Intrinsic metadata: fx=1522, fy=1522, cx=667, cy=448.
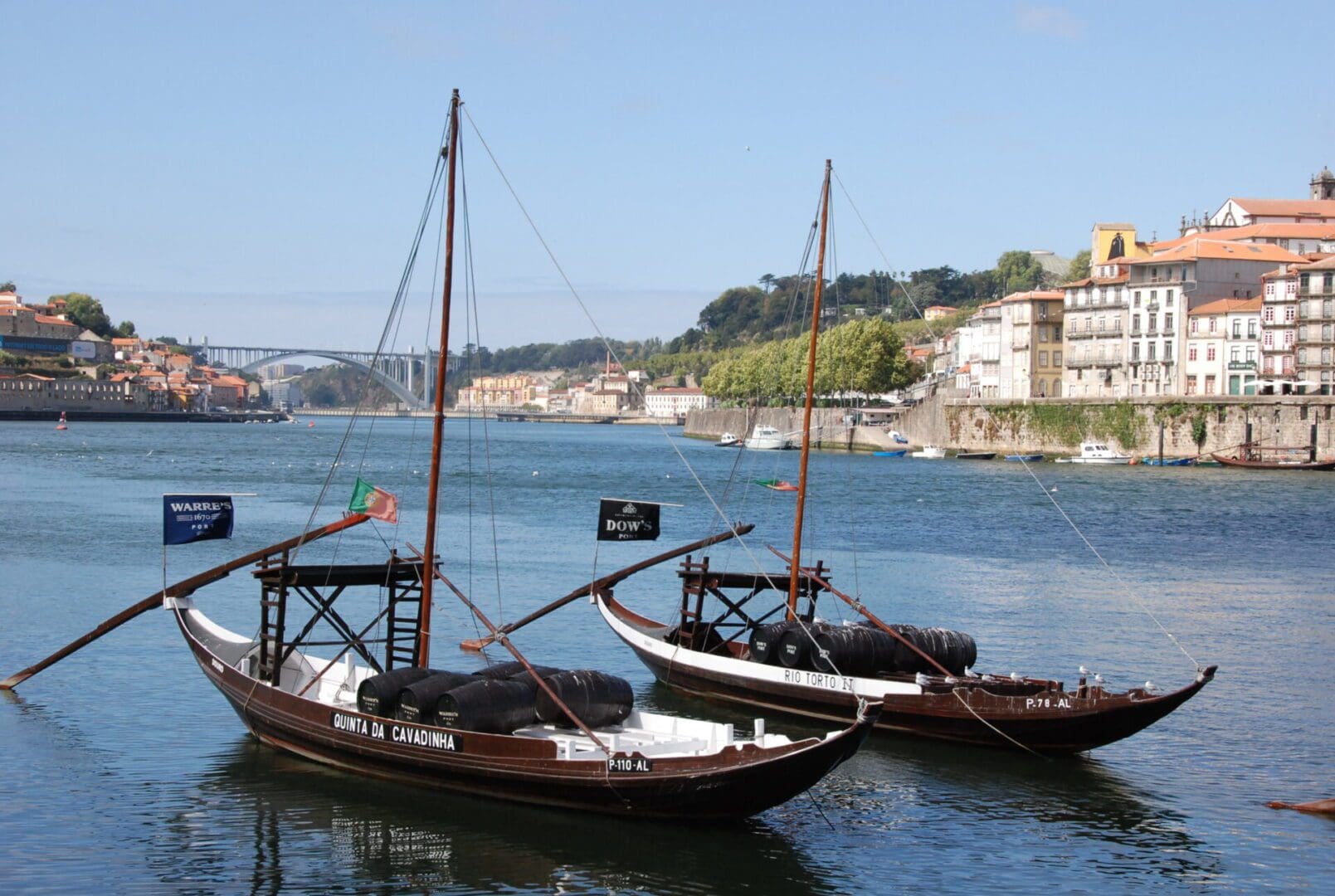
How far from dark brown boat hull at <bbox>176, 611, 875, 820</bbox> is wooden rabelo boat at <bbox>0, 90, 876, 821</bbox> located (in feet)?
0.07

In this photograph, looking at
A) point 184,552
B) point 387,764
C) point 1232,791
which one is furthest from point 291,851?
point 184,552

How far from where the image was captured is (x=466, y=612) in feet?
127

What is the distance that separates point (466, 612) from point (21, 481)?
57481 mm

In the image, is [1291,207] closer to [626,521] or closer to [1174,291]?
[1174,291]

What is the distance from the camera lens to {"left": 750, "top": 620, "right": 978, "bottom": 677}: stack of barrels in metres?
26.8

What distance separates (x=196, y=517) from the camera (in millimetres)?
Result: 25328

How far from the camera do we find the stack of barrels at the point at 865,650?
26.8 metres

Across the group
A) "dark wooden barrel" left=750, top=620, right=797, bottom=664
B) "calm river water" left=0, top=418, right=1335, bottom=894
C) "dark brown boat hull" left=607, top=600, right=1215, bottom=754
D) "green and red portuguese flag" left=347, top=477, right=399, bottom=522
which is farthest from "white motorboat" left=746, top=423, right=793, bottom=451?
"green and red portuguese flag" left=347, top=477, right=399, bottom=522

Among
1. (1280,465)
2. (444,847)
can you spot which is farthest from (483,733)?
(1280,465)

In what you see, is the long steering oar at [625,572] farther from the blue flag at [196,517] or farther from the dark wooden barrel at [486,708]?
the dark wooden barrel at [486,708]

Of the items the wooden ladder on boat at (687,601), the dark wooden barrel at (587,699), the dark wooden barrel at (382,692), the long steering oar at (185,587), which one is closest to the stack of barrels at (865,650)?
the wooden ladder on boat at (687,601)

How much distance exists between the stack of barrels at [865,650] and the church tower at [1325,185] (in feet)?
497

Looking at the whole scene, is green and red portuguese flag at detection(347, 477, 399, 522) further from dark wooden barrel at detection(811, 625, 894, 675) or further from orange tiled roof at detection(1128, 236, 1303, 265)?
orange tiled roof at detection(1128, 236, 1303, 265)

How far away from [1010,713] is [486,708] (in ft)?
29.4
